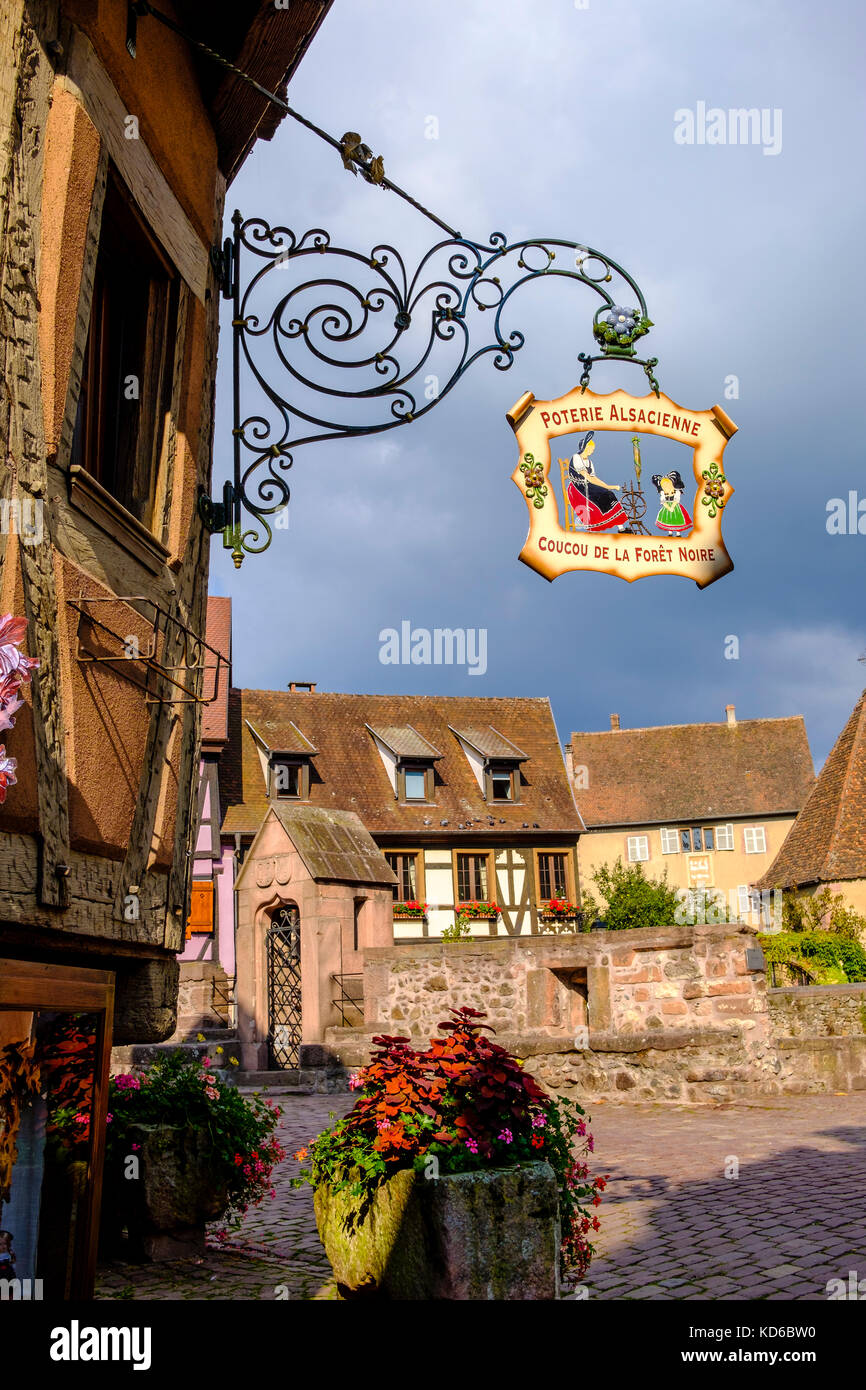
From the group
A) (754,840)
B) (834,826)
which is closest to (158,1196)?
(834,826)

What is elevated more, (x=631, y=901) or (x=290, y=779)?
(x=290, y=779)

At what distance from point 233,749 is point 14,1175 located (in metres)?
25.8

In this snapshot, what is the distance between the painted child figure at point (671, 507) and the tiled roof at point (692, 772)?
122 feet

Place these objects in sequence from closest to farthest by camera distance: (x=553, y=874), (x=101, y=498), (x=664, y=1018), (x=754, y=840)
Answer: (x=101, y=498)
(x=664, y=1018)
(x=553, y=874)
(x=754, y=840)

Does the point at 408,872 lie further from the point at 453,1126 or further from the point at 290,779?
the point at 453,1126

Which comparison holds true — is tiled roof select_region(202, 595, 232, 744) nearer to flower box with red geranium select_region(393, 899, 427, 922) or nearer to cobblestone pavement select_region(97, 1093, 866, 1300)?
flower box with red geranium select_region(393, 899, 427, 922)

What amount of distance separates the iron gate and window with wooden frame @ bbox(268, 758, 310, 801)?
35.5ft

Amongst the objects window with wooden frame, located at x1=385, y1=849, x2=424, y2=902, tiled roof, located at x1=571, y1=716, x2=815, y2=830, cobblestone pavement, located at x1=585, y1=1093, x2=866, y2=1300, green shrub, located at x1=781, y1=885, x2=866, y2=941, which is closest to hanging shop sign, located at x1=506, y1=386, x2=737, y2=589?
cobblestone pavement, located at x1=585, y1=1093, x2=866, y2=1300

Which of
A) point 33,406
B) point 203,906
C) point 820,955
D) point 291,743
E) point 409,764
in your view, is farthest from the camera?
point 409,764

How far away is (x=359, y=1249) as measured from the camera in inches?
178

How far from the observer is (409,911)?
27.9 metres

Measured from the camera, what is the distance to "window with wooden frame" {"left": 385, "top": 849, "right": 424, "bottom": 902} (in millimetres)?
28859

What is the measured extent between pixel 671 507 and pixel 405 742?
85.7 ft
